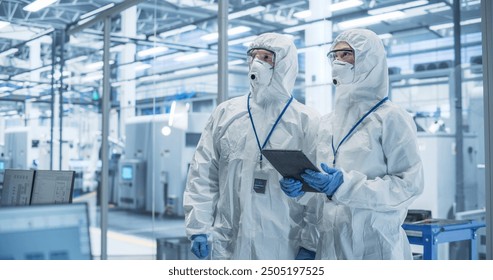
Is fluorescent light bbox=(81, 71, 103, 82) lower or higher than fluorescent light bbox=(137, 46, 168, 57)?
lower

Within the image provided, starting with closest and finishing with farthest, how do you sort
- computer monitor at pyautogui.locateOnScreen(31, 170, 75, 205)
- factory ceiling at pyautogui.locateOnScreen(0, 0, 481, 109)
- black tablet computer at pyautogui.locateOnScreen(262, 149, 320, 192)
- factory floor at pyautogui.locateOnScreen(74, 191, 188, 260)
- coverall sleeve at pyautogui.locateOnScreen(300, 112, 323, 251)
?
black tablet computer at pyautogui.locateOnScreen(262, 149, 320, 192), coverall sleeve at pyautogui.locateOnScreen(300, 112, 323, 251), computer monitor at pyautogui.locateOnScreen(31, 170, 75, 205), factory ceiling at pyautogui.locateOnScreen(0, 0, 481, 109), factory floor at pyautogui.locateOnScreen(74, 191, 188, 260)

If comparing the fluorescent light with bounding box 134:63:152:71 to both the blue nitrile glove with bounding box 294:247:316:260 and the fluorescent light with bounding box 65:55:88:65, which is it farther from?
the blue nitrile glove with bounding box 294:247:316:260

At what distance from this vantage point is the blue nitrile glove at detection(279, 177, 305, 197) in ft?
5.03

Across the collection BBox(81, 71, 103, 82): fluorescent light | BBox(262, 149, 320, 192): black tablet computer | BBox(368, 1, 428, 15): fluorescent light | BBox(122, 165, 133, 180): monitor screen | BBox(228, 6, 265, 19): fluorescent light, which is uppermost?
BBox(228, 6, 265, 19): fluorescent light

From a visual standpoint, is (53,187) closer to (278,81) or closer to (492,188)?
(278,81)

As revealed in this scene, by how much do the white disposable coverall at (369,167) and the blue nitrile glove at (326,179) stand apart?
0.02 metres

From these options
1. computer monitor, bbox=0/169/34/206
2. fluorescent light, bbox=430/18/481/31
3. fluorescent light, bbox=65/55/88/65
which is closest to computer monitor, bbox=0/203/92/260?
computer monitor, bbox=0/169/34/206

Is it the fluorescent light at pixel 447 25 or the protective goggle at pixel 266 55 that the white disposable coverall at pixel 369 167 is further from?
the fluorescent light at pixel 447 25

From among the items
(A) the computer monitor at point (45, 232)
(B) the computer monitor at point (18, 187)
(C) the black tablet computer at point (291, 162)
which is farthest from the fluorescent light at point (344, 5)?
(A) the computer monitor at point (45, 232)

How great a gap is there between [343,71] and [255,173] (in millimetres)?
448

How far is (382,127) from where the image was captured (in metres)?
1.50

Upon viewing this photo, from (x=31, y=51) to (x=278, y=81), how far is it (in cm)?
573

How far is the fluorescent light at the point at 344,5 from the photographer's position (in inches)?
177

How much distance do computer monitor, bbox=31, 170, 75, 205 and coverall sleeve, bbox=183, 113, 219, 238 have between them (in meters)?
0.53
